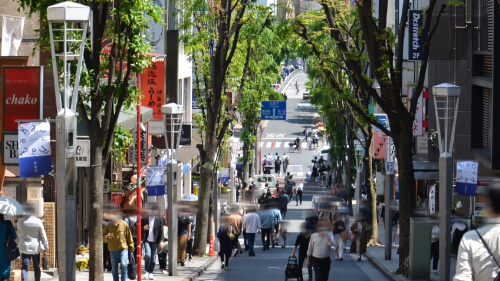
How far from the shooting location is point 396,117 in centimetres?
2419

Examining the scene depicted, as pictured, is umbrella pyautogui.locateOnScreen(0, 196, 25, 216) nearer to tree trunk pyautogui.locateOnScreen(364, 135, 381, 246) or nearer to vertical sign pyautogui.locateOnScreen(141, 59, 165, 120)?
vertical sign pyautogui.locateOnScreen(141, 59, 165, 120)

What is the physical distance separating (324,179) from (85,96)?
61015 mm

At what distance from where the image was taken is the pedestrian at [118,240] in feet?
64.2

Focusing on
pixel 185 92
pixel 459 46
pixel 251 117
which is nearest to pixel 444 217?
pixel 459 46

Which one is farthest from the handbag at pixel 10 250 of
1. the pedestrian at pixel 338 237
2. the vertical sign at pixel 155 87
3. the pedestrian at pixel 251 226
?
the pedestrian at pixel 251 226

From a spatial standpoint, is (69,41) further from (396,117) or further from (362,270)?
(362,270)

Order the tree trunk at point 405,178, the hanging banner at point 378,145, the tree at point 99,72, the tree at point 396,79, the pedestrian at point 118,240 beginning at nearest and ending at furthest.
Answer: the tree at point 99,72, the pedestrian at point 118,240, the tree at point 396,79, the tree trunk at point 405,178, the hanging banner at point 378,145

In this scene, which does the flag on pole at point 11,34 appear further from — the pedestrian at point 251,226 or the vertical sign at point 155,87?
the pedestrian at point 251,226

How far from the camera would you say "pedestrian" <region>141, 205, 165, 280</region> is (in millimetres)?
23422

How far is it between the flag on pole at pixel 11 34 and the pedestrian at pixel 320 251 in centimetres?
867

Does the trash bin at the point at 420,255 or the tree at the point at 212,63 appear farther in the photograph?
the tree at the point at 212,63

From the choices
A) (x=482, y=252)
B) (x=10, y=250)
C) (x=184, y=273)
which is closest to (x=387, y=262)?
(x=184, y=273)

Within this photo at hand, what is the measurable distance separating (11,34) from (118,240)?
648 centimetres

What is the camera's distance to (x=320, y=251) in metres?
19.5
